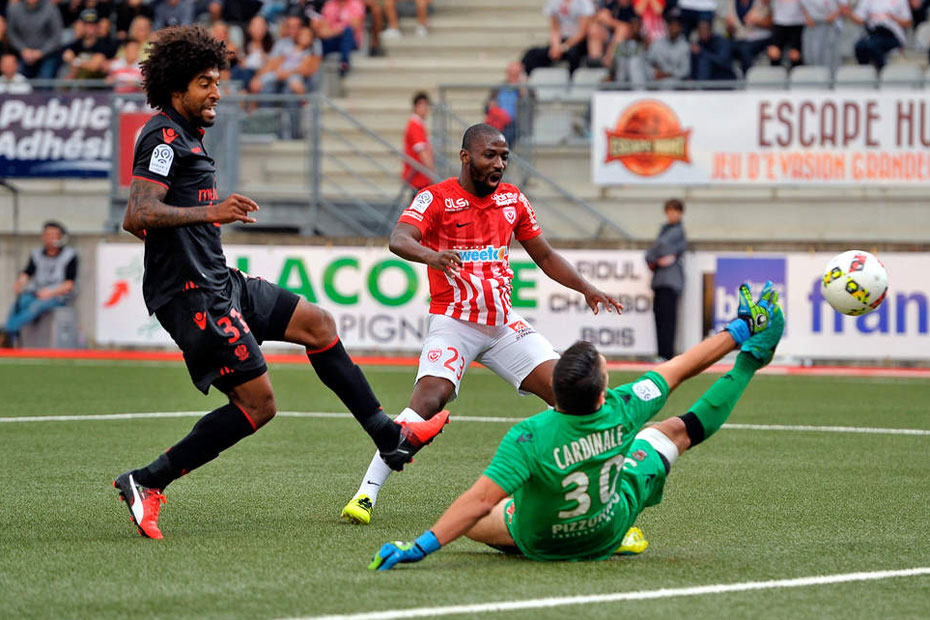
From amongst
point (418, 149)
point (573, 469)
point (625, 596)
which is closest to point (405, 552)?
point (573, 469)

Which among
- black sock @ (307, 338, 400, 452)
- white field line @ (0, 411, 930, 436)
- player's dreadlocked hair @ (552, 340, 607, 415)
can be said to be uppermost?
player's dreadlocked hair @ (552, 340, 607, 415)

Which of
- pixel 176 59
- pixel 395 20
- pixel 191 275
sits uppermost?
pixel 395 20

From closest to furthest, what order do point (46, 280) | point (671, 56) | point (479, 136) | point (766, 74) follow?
point (479, 136) < point (46, 280) < point (766, 74) < point (671, 56)

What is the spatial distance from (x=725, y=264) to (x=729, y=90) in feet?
8.85

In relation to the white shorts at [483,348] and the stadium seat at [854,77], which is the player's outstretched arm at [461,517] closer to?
the white shorts at [483,348]

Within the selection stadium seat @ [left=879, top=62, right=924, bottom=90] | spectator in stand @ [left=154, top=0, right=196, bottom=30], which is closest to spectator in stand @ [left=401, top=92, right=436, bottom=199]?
stadium seat @ [left=879, top=62, right=924, bottom=90]

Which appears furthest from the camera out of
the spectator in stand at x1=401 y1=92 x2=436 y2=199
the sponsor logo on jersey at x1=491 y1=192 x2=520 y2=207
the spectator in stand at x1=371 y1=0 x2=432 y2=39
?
the spectator in stand at x1=371 y1=0 x2=432 y2=39

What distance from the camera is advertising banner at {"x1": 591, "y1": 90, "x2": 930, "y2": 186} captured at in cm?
2017

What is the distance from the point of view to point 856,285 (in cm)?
812

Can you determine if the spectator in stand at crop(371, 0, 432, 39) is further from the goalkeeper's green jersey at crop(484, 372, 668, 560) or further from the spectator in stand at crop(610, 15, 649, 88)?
the goalkeeper's green jersey at crop(484, 372, 668, 560)

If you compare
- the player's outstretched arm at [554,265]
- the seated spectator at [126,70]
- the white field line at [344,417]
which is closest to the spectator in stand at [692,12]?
the seated spectator at [126,70]

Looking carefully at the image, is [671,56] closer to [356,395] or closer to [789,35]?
[789,35]

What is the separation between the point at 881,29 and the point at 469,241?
1503 centimetres

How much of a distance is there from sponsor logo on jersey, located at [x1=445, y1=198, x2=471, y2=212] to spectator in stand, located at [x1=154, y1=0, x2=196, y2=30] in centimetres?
1867
